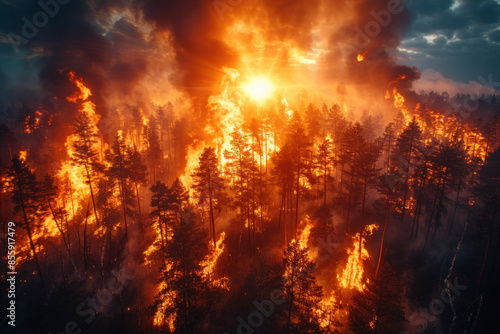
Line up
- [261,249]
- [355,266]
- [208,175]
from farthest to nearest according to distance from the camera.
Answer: [261,249], [355,266], [208,175]

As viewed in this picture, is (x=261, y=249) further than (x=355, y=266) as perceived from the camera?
Yes

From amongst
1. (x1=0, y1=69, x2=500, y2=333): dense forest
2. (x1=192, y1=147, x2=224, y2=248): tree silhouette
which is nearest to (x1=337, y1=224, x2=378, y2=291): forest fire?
(x1=0, y1=69, x2=500, y2=333): dense forest

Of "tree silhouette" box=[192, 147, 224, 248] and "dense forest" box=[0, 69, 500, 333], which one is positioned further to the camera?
"tree silhouette" box=[192, 147, 224, 248]

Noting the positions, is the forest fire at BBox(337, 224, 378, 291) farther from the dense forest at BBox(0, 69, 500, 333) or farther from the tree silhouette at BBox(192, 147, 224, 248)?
the tree silhouette at BBox(192, 147, 224, 248)

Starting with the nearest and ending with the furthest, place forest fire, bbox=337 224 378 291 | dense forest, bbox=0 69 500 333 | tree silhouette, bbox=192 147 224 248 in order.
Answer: dense forest, bbox=0 69 500 333 → tree silhouette, bbox=192 147 224 248 → forest fire, bbox=337 224 378 291

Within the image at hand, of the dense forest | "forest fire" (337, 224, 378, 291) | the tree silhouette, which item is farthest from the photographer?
"forest fire" (337, 224, 378, 291)

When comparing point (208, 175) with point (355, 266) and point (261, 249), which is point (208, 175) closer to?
point (261, 249)

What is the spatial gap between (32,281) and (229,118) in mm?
37157

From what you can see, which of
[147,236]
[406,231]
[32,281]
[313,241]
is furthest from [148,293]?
[406,231]

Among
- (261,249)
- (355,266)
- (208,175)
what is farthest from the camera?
(261,249)

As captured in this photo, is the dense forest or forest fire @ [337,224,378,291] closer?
the dense forest

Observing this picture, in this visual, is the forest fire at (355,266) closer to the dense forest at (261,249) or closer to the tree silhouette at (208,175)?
the dense forest at (261,249)

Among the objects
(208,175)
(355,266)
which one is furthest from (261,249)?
(208,175)

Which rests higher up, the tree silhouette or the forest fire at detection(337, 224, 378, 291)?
the tree silhouette
